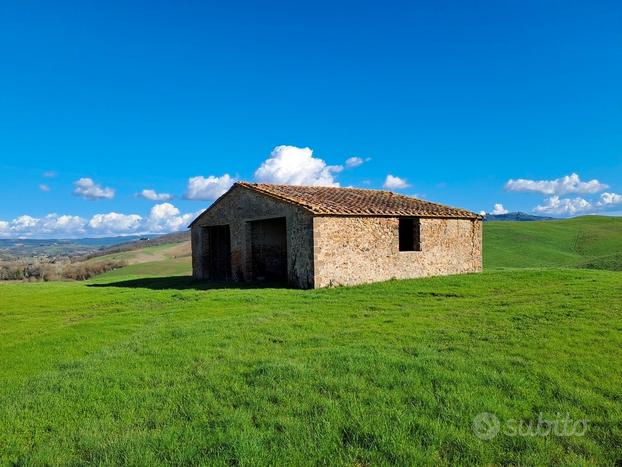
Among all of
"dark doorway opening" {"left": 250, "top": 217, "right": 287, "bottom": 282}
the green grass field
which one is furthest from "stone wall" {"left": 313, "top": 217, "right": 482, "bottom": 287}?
the green grass field

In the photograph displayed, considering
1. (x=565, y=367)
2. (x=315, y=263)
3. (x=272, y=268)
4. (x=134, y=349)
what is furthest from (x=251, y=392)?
(x=272, y=268)

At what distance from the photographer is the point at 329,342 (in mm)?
8344

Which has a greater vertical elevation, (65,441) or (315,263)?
(315,263)

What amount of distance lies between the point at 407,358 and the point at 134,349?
5.29 metres

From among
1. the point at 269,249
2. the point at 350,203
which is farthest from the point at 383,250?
the point at 269,249

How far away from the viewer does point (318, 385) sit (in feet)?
19.7

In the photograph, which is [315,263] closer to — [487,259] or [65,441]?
[65,441]

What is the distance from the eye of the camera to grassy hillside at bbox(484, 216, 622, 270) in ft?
123

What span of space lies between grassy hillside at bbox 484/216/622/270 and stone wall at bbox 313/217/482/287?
10.1 meters

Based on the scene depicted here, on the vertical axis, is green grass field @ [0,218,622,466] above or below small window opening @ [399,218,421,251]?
below

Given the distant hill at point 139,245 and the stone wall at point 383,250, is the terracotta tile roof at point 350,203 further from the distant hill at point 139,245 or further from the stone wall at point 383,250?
the distant hill at point 139,245

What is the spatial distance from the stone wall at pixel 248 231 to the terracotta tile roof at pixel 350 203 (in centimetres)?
48

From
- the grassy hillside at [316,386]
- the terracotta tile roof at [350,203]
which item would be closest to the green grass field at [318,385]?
the grassy hillside at [316,386]

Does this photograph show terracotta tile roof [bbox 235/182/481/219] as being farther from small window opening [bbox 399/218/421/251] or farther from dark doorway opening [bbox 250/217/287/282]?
dark doorway opening [bbox 250/217/287/282]
